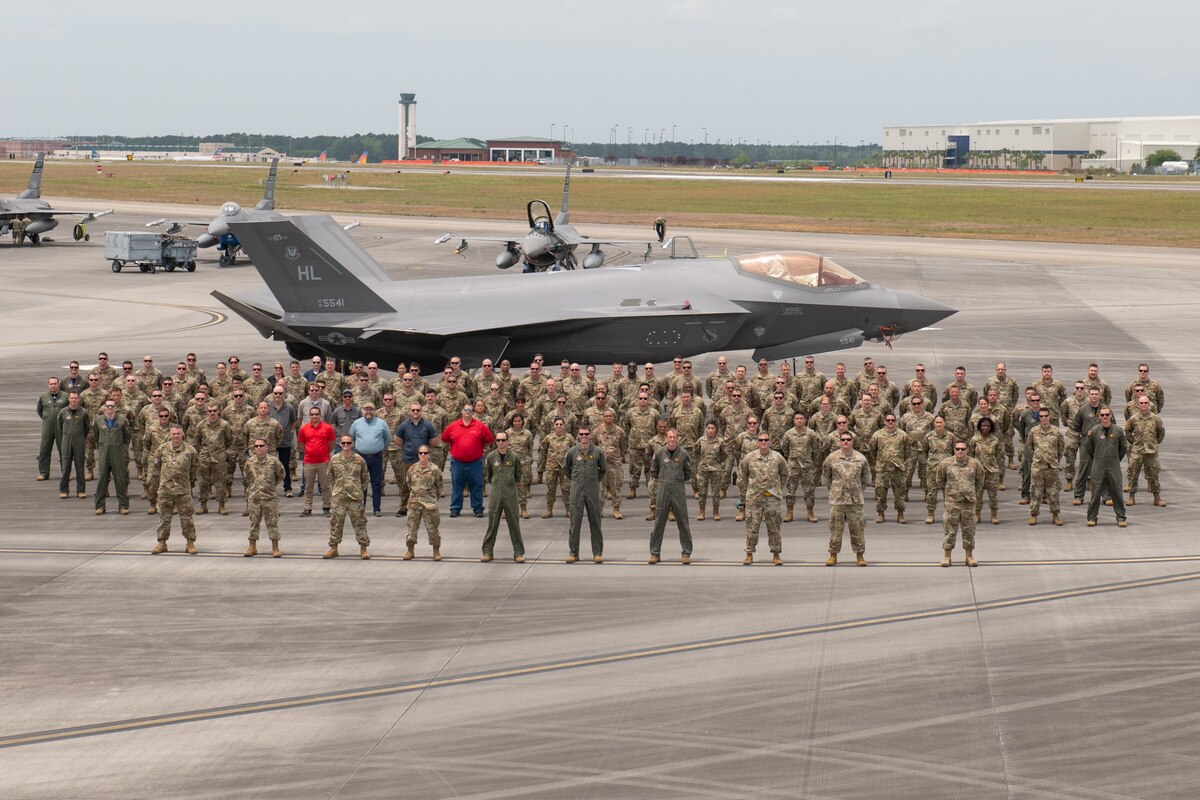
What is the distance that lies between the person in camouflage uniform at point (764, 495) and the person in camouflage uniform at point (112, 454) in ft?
26.3

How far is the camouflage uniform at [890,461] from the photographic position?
16609 mm

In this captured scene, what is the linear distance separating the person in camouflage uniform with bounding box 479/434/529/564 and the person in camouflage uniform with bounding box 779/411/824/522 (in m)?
3.66

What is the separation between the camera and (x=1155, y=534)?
15.9 meters

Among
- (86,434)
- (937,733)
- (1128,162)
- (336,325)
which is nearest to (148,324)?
(336,325)

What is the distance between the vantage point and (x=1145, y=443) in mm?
17250

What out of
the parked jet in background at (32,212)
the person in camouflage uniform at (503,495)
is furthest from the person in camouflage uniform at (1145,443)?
the parked jet in background at (32,212)

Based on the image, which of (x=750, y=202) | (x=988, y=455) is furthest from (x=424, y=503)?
(x=750, y=202)

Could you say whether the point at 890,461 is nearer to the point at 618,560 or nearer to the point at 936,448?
the point at 936,448

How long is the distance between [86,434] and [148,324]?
18512mm

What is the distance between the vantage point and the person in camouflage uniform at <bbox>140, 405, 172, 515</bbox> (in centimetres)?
1702

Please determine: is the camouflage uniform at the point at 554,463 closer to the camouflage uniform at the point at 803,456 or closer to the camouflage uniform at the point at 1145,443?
the camouflage uniform at the point at 803,456

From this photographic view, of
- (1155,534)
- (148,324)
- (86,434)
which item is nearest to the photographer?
(1155,534)

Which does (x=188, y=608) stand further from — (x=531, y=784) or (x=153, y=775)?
(x=531, y=784)

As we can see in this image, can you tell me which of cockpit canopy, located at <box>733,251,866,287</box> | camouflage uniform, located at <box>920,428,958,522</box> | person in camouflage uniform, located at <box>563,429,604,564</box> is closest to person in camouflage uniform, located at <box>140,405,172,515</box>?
person in camouflage uniform, located at <box>563,429,604,564</box>
